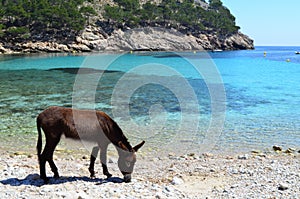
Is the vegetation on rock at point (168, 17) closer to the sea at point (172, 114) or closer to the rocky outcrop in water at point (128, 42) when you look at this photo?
the rocky outcrop in water at point (128, 42)

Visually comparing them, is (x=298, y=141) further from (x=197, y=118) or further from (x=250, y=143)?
(x=197, y=118)

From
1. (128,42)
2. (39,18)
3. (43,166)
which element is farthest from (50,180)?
(128,42)

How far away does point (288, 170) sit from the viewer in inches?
424

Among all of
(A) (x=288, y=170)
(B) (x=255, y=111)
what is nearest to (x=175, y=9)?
(B) (x=255, y=111)

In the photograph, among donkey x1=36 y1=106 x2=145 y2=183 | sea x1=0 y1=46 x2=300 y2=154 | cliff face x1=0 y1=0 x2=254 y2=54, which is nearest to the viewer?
donkey x1=36 y1=106 x2=145 y2=183

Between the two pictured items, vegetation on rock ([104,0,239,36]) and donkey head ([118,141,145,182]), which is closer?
donkey head ([118,141,145,182])

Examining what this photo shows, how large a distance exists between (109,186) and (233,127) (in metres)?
11.5

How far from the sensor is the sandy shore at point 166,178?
840 cm

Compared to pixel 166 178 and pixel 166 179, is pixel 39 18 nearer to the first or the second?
pixel 166 178

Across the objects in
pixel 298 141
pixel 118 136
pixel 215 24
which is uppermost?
pixel 215 24

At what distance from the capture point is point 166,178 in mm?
10109

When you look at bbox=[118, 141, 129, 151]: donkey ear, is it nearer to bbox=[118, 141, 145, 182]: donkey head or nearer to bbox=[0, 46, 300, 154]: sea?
bbox=[118, 141, 145, 182]: donkey head

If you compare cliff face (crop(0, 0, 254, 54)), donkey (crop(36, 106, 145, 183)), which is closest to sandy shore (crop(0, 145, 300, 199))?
donkey (crop(36, 106, 145, 183))

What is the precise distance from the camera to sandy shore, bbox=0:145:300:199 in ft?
27.6
